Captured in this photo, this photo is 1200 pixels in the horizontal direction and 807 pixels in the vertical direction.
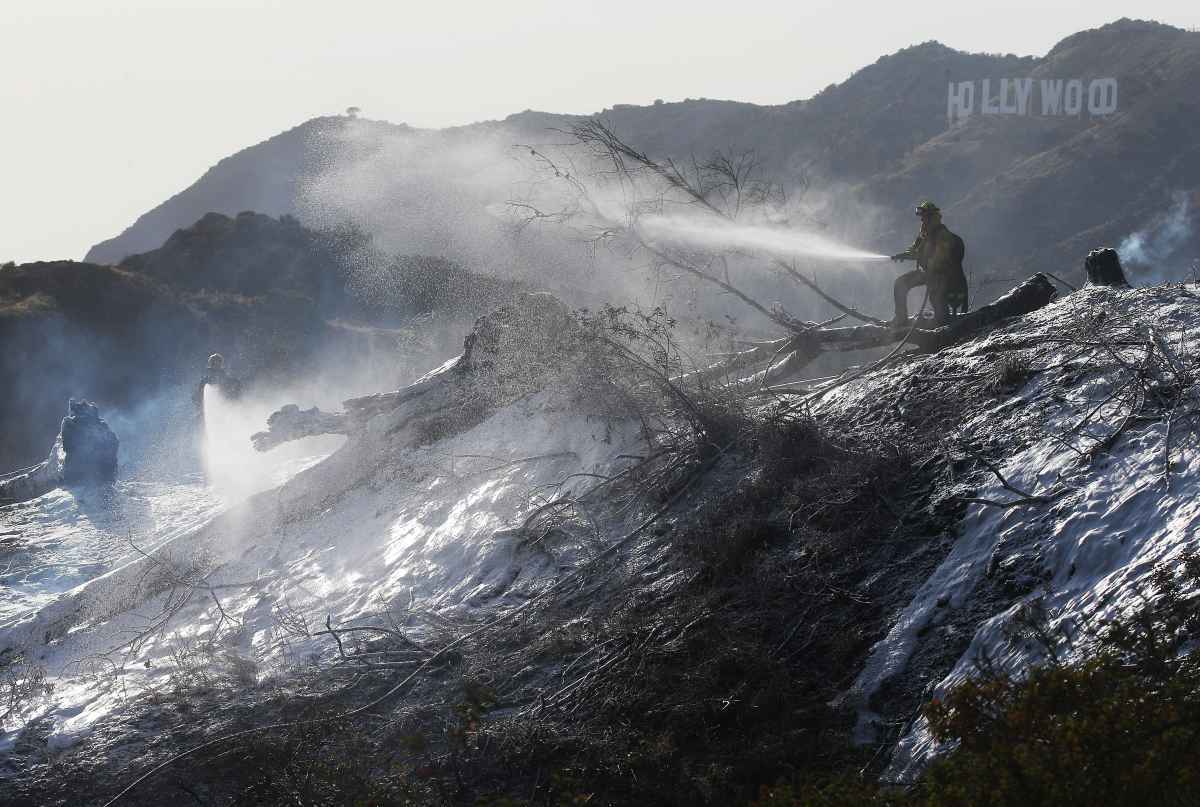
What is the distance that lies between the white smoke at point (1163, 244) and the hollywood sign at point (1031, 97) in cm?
1387

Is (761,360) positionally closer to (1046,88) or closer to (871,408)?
(871,408)

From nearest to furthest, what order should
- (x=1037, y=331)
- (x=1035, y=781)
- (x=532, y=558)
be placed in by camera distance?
(x=1035, y=781)
(x=1037, y=331)
(x=532, y=558)

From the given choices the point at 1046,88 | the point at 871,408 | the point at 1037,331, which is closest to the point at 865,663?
the point at 871,408

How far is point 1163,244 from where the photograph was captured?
3859cm

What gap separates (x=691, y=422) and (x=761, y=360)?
1966mm

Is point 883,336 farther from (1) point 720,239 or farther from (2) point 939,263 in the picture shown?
(1) point 720,239

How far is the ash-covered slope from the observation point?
211 inches

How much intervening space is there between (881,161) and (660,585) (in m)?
51.0

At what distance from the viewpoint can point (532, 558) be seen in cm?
877

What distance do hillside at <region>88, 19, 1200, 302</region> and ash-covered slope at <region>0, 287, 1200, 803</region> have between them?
23.3m

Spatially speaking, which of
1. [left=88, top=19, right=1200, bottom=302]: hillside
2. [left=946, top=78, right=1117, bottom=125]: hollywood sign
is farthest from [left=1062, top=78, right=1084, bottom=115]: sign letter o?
[left=88, top=19, right=1200, bottom=302]: hillside

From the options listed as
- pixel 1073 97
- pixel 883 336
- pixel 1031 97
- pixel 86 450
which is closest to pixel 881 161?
pixel 1031 97

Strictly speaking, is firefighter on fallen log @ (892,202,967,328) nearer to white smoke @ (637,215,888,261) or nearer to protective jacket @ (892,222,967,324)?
protective jacket @ (892,222,967,324)

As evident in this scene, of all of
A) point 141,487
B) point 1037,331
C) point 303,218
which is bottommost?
point 141,487
